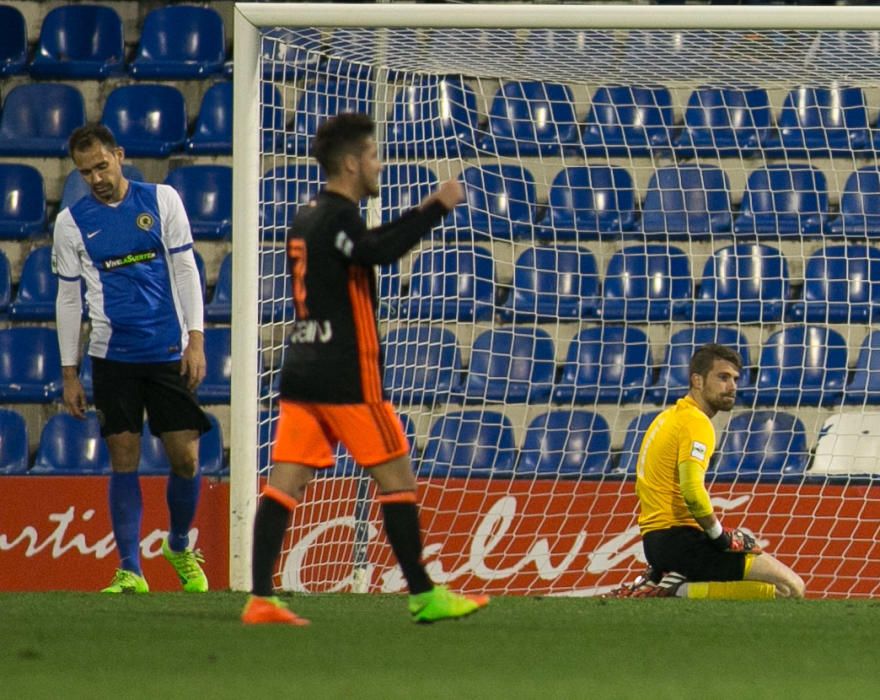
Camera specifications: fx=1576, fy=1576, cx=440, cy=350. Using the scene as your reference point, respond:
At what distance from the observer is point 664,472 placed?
6316 millimetres

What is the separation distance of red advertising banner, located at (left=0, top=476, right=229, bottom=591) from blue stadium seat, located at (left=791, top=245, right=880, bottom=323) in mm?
3365

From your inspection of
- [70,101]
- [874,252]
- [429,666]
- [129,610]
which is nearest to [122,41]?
[70,101]

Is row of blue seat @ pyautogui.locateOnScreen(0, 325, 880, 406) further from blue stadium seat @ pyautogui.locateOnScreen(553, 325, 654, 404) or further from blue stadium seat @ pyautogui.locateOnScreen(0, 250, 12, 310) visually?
blue stadium seat @ pyautogui.locateOnScreen(0, 250, 12, 310)

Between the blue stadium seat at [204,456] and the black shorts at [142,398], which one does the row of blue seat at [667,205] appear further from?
the black shorts at [142,398]

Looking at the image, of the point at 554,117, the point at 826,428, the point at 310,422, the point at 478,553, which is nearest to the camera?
the point at 310,422

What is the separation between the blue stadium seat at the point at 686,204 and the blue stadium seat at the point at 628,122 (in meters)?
0.20

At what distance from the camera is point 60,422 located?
788 centimetres

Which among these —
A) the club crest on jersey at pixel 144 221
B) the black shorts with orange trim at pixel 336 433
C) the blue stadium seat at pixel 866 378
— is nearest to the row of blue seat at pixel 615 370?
the blue stadium seat at pixel 866 378

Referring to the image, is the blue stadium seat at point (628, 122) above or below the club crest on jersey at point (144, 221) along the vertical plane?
above

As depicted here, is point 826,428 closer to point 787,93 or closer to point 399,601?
point 787,93

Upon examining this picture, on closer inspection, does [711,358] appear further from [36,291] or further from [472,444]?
[36,291]

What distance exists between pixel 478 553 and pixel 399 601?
6.05ft

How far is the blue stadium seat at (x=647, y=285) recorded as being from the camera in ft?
26.0

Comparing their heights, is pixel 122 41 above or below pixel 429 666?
above
